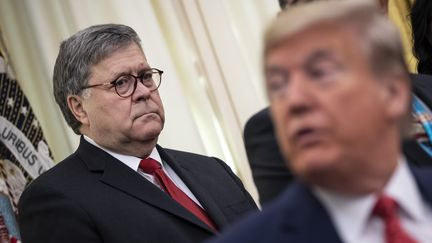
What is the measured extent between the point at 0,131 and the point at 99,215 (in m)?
1.01

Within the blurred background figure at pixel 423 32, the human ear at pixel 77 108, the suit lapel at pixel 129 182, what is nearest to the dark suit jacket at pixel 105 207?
the suit lapel at pixel 129 182

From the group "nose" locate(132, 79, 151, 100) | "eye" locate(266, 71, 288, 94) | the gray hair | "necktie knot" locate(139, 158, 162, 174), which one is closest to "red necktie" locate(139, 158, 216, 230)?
"necktie knot" locate(139, 158, 162, 174)

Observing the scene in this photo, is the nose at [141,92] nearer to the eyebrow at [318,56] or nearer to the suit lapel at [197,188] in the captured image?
the suit lapel at [197,188]

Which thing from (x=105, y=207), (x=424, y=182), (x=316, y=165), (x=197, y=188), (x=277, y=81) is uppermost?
(x=277, y=81)

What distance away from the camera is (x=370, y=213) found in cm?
123

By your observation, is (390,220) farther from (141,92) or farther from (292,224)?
(141,92)

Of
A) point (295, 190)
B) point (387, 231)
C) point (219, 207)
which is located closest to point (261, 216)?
point (295, 190)

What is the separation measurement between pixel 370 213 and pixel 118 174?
1.39m

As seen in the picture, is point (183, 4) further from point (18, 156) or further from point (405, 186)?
point (405, 186)

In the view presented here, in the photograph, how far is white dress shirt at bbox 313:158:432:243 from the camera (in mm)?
1223

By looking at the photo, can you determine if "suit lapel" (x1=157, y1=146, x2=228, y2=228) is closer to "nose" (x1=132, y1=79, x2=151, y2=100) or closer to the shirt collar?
the shirt collar

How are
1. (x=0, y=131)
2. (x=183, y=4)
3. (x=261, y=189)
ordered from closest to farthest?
(x=261, y=189) → (x=0, y=131) → (x=183, y=4)

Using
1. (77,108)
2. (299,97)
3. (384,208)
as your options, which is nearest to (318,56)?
(299,97)

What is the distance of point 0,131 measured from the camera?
3.16 metres
